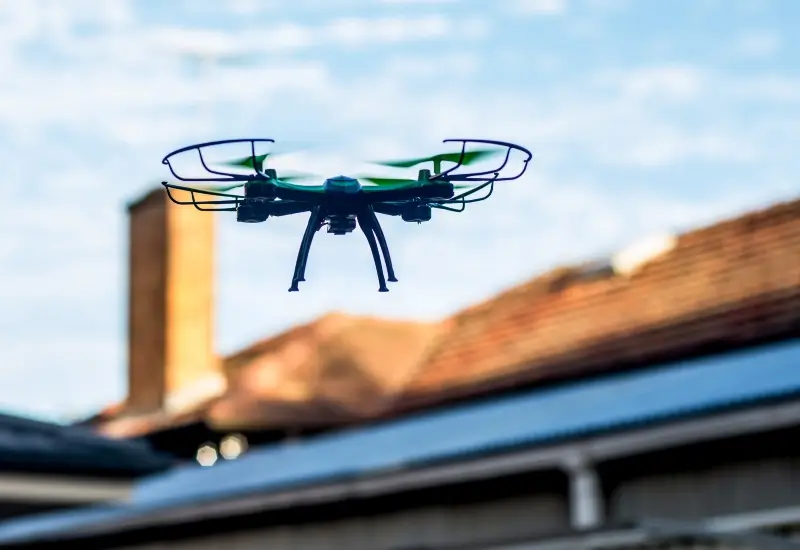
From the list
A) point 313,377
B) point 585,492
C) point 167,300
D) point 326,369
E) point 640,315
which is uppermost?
point 167,300

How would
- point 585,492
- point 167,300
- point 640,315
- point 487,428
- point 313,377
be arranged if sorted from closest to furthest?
point 585,492 → point 487,428 → point 640,315 → point 167,300 → point 313,377

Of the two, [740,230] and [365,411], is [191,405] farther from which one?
[740,230]

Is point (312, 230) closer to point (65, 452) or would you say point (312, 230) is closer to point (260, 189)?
point (260, 189)

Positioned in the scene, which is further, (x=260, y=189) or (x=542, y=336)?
(x=542, y=336)

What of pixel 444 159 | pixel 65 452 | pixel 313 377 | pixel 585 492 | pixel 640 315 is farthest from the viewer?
pixel 313 377

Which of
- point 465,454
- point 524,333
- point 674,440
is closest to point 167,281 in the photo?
point 524,333

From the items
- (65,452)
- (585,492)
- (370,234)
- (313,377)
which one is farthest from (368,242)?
(313,377)

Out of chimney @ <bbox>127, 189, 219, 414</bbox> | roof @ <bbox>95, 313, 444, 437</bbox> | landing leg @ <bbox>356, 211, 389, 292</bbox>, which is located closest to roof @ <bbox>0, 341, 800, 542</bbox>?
roof @ <bbox>95, 313, 444, 437</bbox>

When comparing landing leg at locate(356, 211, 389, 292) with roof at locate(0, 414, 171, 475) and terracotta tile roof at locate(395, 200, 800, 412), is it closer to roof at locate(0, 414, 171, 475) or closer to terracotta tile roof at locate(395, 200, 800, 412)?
roof at locate(0, 414, 171, 475)
